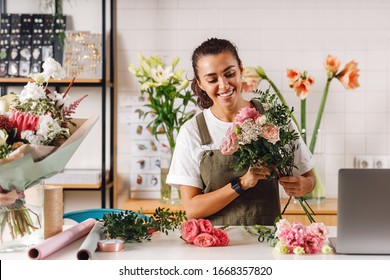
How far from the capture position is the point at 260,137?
6.70 ft

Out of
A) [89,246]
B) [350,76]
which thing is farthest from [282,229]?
[350,76]

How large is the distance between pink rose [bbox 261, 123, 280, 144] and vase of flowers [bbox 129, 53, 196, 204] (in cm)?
170

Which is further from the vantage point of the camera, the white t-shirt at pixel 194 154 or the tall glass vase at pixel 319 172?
the tall glass vase at pixel 319 172

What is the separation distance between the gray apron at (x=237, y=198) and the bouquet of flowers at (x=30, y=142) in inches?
32.5

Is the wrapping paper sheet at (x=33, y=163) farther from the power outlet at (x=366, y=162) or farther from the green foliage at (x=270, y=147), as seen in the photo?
the power outlet at (x=366, y=162)

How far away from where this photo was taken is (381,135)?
4.17 metres

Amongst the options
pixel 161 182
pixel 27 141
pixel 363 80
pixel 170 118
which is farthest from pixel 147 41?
pixel 27 141

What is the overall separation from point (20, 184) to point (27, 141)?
0.42 ft

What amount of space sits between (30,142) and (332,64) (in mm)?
2366

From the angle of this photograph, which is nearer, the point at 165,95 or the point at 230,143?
the point at 230,143

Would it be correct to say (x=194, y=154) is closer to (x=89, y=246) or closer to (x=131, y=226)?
(x=131, y=226)

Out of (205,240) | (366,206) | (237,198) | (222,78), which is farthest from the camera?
(237,198)

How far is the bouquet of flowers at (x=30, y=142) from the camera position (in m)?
1.87

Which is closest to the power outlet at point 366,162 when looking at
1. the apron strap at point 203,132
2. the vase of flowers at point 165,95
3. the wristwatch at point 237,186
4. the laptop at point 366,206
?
the vase of flowers at point 165,95
